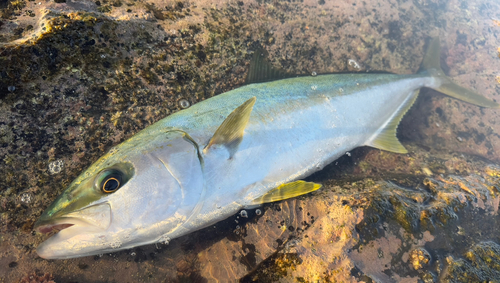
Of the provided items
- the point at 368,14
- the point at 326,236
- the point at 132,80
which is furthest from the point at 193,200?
the point at 368,14

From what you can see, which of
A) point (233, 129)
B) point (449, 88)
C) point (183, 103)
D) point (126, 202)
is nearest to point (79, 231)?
point (126, 202)

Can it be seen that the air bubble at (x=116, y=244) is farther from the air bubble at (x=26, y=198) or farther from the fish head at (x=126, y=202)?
the air bubble at (x=26, y=198)

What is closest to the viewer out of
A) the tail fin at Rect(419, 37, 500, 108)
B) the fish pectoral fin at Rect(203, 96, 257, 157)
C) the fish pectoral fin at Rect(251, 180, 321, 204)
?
the fish pectoral fin at Rect(203, 96, 257, 157)

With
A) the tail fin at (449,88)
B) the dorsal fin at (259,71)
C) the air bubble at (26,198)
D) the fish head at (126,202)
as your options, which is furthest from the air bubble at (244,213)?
the tail fin at (449,88)

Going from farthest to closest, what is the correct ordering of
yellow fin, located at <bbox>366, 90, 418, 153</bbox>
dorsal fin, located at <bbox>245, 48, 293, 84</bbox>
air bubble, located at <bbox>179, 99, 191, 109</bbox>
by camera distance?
yellow fin, located at <bbox>366, 90, 418, 153</bbox> → dorsal fin, located at <bbox>245, 48, 293, 84</bbox> → air bubble, located at <bbox>179, 99, 191, 109</bbox>

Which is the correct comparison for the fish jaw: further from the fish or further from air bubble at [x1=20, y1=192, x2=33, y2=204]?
air bubble at [x1=20, y1=192, x2=33, y2=204]

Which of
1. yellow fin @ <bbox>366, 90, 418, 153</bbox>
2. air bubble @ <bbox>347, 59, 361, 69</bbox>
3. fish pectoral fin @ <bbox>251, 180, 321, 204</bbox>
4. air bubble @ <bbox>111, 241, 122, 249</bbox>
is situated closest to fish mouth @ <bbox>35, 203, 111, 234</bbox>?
air bubble @ <bbox>111, 241, 122, 249</bbox>
